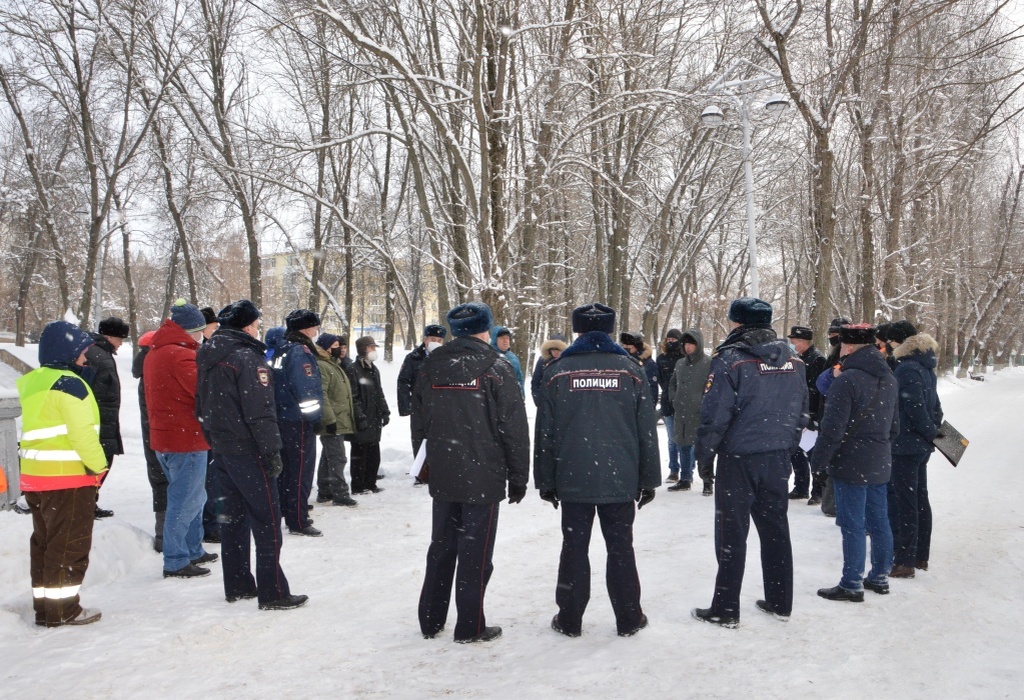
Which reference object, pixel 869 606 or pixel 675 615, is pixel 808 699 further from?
pixel 869 606

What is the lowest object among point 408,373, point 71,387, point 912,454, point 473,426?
point 912,454

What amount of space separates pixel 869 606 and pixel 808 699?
169 centimetres

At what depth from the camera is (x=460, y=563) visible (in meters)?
4.22

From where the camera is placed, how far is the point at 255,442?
4793 mm

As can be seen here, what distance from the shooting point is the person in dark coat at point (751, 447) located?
4.46 m

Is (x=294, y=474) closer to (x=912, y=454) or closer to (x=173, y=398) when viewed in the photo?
(x=173, y=398)

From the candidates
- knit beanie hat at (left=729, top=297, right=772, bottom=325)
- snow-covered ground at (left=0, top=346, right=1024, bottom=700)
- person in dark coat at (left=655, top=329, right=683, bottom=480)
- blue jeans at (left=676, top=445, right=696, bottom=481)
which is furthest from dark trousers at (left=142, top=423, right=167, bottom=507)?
person in dark coat at (left=655, top=329, right=683, bottom=480)

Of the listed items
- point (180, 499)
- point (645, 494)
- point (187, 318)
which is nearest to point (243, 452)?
point (180, 499)

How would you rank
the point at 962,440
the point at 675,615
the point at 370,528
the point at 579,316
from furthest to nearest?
1. the point at 370,528
2. the point at 962,440
3. the point at 675,615
4. the point at 579,316

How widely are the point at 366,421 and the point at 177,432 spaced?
3.51 metres

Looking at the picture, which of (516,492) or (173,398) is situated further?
(173,398)

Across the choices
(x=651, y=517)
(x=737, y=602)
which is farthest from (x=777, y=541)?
(x=651, y=517)

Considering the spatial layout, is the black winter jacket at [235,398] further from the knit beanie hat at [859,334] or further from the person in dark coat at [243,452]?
the knit beanie hat at [859,334]

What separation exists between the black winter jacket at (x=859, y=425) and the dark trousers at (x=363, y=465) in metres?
5.74
